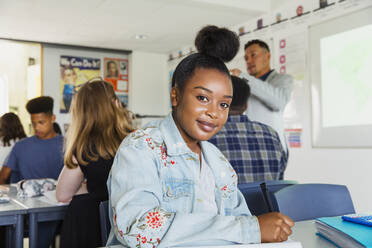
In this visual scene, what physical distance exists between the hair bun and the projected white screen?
7.98ft

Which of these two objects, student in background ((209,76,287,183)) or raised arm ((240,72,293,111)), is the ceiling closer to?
raised arm ((240,72,293,111))

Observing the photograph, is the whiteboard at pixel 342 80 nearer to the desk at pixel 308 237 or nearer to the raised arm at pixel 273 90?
the raised arm at pixel 273 90

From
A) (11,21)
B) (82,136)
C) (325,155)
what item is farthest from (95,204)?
(11,21)

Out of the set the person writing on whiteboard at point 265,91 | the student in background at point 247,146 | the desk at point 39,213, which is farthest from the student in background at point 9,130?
the student in background at point 247,146

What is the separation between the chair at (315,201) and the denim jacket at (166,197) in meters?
0.32

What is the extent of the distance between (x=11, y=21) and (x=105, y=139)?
136 inches

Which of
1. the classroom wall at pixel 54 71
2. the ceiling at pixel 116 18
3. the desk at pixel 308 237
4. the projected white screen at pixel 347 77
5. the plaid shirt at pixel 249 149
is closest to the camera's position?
the desk at pixel 308 237

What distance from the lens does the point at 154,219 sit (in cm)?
78

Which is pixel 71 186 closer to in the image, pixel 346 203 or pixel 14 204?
pixel 14 204

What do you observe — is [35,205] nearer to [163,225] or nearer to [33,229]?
[33,229]

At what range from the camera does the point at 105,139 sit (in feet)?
5.85

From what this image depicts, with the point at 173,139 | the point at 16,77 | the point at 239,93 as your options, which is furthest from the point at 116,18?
the point at 173,139

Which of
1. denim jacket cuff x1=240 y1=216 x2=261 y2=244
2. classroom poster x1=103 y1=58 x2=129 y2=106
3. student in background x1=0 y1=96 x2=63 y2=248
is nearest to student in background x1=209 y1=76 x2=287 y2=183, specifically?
denim jacket cuff x1=240 y1=216 x2=261 y2=244

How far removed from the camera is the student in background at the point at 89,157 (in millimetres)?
1683
